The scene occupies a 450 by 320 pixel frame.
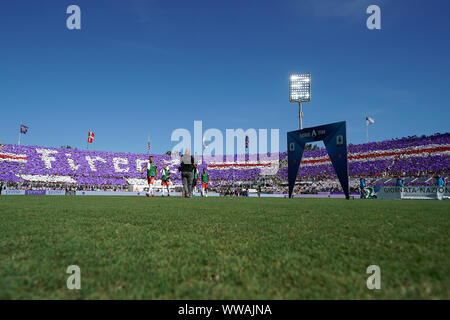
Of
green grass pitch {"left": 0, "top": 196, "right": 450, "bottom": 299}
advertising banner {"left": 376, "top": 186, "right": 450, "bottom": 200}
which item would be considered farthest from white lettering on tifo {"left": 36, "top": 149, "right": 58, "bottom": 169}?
green grass pitch {"left": 0, "top": 196, "right": 450, "bottom": 299}

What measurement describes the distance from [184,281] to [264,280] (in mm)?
484

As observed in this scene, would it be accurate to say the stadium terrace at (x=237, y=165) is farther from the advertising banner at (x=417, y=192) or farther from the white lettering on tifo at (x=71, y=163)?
the advertising banner at (x=417, y=192)

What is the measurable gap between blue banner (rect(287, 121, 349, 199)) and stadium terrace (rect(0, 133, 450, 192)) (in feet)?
57.3

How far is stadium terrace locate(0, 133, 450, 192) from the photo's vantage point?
39719mm

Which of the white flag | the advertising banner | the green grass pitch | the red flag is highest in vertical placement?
the white flag

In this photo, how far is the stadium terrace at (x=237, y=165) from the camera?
39.7m

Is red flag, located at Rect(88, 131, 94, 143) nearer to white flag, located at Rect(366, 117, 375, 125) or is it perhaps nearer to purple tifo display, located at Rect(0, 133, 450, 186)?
purple tifo display, located at Rect(0, 133, 450, 186)

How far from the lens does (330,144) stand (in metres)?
18.8

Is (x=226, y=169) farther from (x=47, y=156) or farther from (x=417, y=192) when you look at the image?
(x=417, y=192)

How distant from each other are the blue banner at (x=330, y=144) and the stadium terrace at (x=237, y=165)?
57.3 feet

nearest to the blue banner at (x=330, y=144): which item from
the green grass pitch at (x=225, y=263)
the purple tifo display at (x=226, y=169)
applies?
the green grass pitch at (x=225, y=263)

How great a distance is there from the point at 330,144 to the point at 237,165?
44505 millimetres
